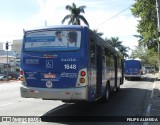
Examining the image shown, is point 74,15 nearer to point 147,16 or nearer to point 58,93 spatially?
point 147,16

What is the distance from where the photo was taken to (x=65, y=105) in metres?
15.4

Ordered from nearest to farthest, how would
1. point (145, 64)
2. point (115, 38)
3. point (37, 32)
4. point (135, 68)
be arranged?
point (37, 32), point (135, 68), point (115, 38), point (145, 64)

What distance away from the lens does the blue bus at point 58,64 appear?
11.5m

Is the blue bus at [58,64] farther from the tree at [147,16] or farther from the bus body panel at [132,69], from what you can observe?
the bus body panel at [132,69]

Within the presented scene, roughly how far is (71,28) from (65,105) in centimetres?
458

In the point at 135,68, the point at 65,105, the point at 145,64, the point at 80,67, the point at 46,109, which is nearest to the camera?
the point at 80,67

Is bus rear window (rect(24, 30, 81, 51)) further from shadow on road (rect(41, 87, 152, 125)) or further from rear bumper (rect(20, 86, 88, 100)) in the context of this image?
shadow on road (rect(41, 87, 152, 125))

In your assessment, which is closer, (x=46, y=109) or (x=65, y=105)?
(x=46, y=109)

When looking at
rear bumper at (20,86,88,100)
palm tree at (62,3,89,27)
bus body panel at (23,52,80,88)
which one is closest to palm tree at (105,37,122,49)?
palm tree at (62,3,89,27)

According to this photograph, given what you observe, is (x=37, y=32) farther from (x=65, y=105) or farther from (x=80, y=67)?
(x=65, y=105)

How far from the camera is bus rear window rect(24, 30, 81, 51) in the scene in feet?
38.8

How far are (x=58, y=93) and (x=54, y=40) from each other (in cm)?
186

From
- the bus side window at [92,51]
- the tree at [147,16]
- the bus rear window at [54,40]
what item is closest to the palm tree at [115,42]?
the tree at [147,16]

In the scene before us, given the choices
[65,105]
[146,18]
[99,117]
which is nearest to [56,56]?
[99,117]
